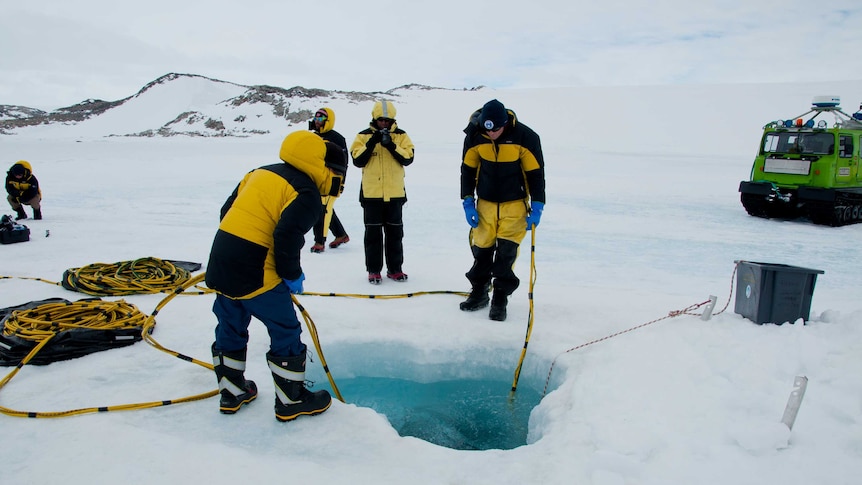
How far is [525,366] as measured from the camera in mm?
3803

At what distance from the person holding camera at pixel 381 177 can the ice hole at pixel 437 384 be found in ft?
4.70

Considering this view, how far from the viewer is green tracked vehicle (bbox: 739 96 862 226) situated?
28.3 feet

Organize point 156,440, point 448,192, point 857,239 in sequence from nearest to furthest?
point 156,440, point 857,239, point 448,192

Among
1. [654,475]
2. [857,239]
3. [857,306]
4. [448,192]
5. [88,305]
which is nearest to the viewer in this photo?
[654,475]

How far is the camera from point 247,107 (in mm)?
37094

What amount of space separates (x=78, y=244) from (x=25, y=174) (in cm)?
245

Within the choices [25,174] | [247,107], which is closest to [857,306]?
[25,174]

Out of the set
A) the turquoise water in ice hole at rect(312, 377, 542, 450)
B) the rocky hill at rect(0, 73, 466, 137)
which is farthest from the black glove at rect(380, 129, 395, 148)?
the rocky hill at rect(0, 73, 466, 137)

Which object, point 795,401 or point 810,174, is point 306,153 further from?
point 810,174

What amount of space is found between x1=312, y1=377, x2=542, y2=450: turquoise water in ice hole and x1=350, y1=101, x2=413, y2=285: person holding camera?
1595 mm

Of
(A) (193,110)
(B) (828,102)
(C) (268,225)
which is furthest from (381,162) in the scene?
(A) (193,110)

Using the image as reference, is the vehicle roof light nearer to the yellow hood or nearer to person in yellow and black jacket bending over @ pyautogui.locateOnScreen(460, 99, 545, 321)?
person in yellow and black jacket bending over @ pyautogui.locateOnScreen(460, 99, 545, 321)

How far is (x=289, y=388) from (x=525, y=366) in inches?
69.0

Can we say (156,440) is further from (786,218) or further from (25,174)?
(786,218)
